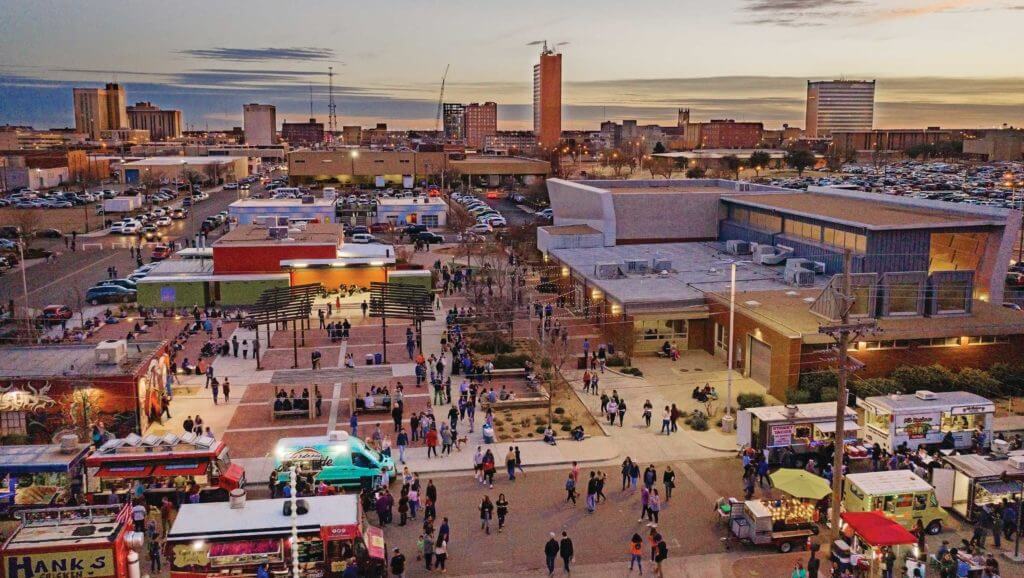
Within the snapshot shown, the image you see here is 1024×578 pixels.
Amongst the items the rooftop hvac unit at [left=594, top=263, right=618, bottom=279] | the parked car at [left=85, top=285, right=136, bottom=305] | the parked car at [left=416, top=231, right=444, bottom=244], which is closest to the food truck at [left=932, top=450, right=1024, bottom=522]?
the rooftop hvac unit at [left=594, top=263, right=618, bottom=279]

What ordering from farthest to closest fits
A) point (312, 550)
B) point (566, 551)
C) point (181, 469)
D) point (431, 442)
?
point (431, 442) < point (181, 469) < point (566, 551) < point (312, 550)

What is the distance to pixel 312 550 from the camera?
56.0ft

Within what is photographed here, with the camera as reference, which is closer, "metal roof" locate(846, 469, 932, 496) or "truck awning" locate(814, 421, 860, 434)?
"metal roof" locate(846, 469, 932, 496)

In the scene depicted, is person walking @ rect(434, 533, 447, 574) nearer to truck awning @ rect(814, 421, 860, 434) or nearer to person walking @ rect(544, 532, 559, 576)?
person walking @ rect(544, 532, 559, 576)

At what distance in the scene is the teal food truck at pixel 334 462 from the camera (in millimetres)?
21875

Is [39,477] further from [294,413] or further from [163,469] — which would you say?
[294,413]

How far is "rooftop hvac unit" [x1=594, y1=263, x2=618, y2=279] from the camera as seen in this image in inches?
1640

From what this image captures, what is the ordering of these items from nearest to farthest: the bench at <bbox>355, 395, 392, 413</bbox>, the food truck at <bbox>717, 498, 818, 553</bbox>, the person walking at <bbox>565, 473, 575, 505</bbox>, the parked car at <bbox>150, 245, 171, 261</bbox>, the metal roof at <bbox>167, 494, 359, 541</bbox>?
the metal roof at <bbox>167, 494, 359, 541</bbox> < the food truck at <bbox>717, 498, 818, 553</bbox> < the person walking at <bbox>565, 473, 575, 505</bbox> < the bench at <bbox>355, 395, 392, 413</bbox> < the parked car at <bbox>150, 245, 171, 261</bbox>

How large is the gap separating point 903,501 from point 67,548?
59.7 ft

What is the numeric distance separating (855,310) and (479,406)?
1533 centimetres

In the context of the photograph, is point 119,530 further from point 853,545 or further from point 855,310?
point 855,310

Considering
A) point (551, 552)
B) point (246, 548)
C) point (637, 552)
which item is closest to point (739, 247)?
point (637, 552)

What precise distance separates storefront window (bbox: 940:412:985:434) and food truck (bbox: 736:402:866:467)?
9.86 ft

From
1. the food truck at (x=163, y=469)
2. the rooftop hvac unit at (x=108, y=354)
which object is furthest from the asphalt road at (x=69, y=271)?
the food truck at (x=163, y=469)
